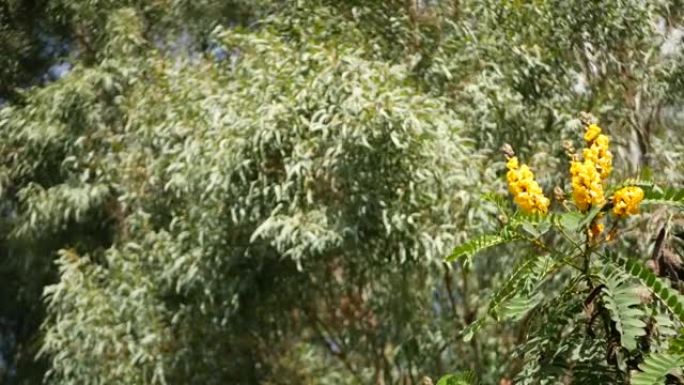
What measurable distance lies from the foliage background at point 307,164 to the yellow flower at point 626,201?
2938 mm

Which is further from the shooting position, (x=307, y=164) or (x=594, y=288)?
(x=307, y=164)

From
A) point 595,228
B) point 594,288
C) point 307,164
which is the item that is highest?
point 595,228

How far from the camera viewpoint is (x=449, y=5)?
6.81 meters

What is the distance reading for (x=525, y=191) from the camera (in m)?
2.64

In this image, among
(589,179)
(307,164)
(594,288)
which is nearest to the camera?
(589,179)

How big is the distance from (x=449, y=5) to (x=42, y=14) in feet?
13.1

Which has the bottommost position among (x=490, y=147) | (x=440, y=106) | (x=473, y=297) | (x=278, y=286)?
(x=473, y=297)

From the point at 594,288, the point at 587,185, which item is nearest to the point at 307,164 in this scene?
the point at 594,288

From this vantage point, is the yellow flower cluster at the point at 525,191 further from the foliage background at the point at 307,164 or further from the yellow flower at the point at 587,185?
the foliage background at the point at 307,164

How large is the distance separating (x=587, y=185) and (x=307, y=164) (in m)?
3.28

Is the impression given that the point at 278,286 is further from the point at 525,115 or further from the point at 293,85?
the point at 525,115

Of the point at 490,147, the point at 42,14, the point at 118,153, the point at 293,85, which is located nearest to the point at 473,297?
the point at 490,147

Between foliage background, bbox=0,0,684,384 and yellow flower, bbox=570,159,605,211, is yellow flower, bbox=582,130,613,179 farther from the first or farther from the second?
foliage background, bbox=0,0,684,384

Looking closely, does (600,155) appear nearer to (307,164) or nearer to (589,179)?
(589,179)
